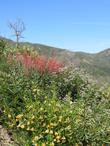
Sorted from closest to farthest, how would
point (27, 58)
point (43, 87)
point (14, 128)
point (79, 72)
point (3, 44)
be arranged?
point (14, 128) → point (43, 87) → point (27, 58) → point (79, 72) → point (3, 44)

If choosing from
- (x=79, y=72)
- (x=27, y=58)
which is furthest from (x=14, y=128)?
(x=79, y=72)

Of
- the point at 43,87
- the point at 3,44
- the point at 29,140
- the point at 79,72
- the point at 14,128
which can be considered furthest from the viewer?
the point at 3,44

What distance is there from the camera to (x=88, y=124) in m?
10.4

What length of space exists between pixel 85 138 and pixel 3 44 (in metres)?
8.54

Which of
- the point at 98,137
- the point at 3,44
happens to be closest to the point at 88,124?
the point at 98,137

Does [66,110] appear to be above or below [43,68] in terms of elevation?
below

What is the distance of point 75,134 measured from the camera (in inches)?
397

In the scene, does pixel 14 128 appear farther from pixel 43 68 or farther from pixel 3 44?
pixel 3 44

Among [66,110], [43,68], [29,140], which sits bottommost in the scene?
[29,140]

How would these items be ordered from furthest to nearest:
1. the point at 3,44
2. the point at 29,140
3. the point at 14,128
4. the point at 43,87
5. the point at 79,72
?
the point at 3,44, the point at 79,72, the point at 43,87, the point at 14,128, the point at 29,140

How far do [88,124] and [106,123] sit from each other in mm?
641

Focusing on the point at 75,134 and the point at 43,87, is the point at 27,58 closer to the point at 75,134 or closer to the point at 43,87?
the point at 43,87

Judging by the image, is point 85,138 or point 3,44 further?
point 3,44

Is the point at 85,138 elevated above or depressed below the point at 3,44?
below
